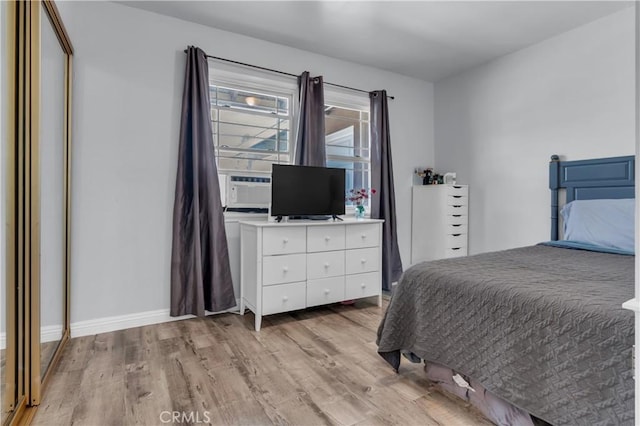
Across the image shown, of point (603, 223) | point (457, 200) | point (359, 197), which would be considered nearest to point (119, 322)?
point (359, 197)

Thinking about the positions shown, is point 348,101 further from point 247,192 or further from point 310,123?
point 247,192

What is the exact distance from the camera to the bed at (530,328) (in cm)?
109

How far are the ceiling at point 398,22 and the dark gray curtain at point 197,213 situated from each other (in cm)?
47

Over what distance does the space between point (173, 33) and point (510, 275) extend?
292 centimetres

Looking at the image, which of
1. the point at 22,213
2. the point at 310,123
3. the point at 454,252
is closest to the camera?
the point at 22,213

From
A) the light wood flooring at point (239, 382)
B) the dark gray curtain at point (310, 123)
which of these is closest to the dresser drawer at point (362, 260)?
the light wood flooring at point (239, 382)

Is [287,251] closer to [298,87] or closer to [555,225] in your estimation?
[298,87]

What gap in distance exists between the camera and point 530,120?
10.7ft

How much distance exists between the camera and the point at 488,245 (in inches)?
143

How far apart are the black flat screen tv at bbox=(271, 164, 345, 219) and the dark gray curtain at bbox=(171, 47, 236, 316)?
490mm

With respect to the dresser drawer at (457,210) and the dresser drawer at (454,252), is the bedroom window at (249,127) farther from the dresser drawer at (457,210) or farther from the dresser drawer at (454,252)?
the dresser drawer at (454,252)

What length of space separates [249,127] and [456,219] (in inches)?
91.5

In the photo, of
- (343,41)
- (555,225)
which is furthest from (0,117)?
(555,225)

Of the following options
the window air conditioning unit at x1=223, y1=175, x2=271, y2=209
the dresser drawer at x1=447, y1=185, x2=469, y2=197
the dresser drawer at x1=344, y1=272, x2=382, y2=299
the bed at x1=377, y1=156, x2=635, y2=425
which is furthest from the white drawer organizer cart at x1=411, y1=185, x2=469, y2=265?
the window air conditioning unit at x1=223, y1=175, x2=271, y2=209
